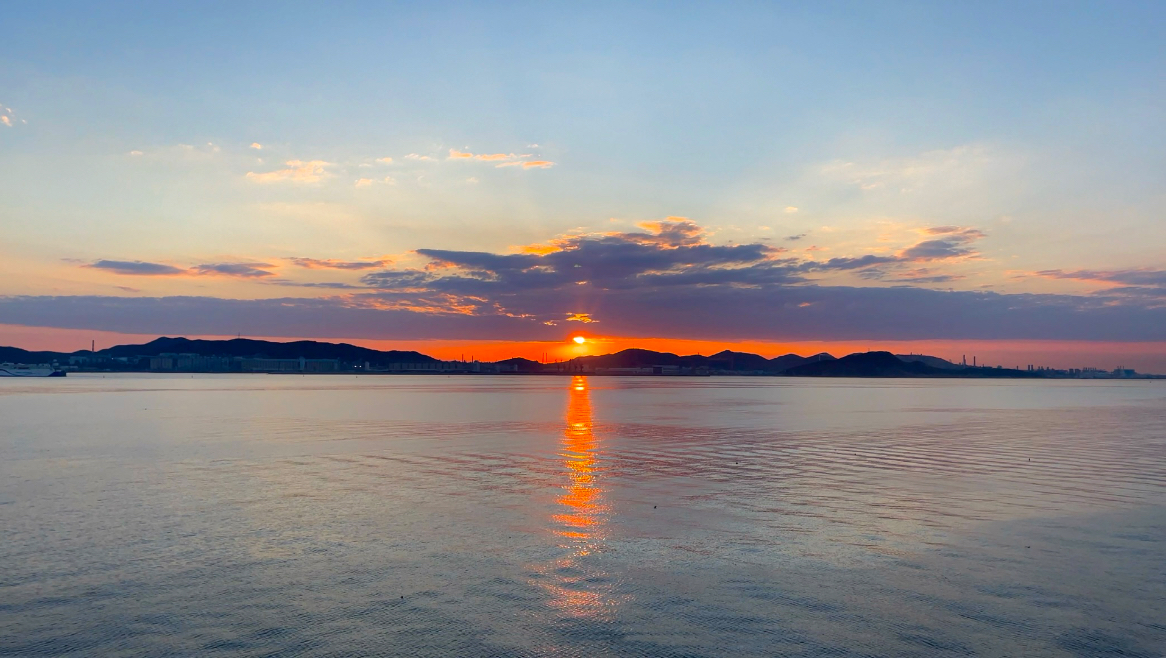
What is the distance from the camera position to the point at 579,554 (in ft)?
46.6

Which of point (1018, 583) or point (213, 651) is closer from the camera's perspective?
point (213, 651)

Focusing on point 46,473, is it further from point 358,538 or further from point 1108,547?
point 1108,547

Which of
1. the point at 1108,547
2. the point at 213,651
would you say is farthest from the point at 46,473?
the point at 1108,547

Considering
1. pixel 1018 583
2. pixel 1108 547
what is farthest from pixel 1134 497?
pixel 1018 583

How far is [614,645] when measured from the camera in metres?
9.54

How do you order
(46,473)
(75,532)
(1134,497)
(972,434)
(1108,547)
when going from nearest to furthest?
(1108,547)
(75,532)
(1134,497)
(46,473)
(972,434)

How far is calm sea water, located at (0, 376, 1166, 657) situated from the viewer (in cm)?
991

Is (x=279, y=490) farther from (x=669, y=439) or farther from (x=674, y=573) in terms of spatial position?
(x=669, y=439)

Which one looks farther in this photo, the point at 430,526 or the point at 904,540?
the point at 430,526

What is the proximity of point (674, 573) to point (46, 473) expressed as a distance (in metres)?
22.7

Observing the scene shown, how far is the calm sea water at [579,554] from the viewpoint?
9.91 meters

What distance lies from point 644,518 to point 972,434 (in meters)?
31.6

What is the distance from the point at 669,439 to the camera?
38656 mm

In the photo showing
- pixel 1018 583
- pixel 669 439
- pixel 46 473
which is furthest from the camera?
pixel 669 439
